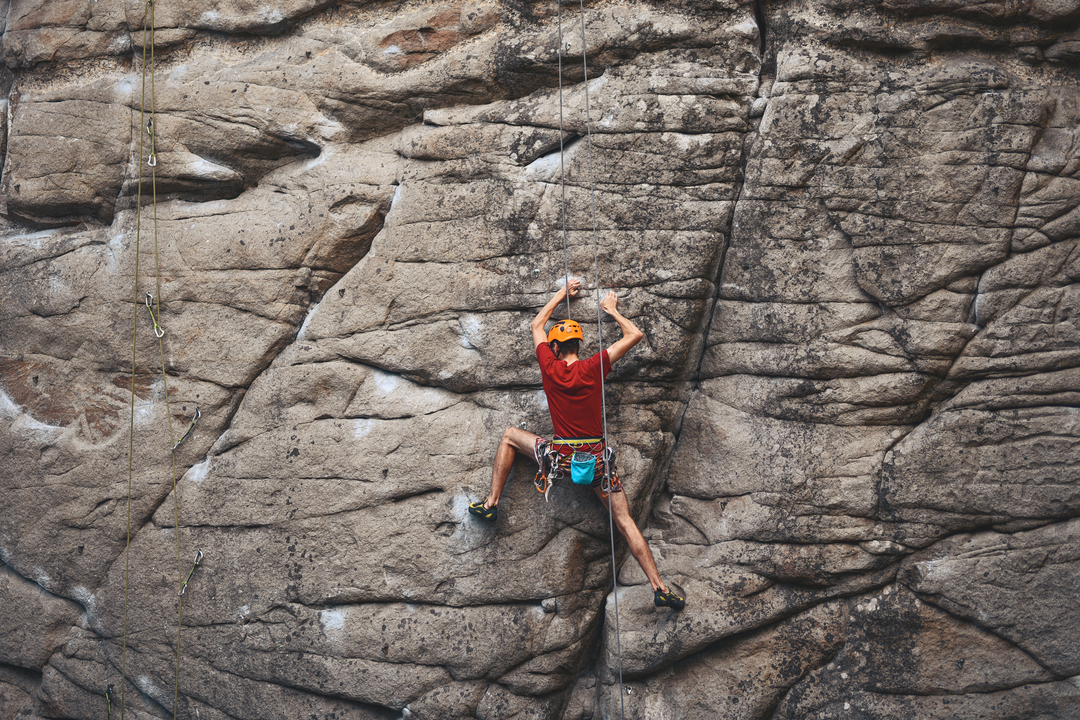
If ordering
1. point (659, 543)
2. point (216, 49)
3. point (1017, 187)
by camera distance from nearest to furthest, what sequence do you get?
point (1017, 187) < point (659, 543) < point (216, 49)

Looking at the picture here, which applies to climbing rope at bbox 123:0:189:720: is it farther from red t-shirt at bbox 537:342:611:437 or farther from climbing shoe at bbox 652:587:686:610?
climbing shoe at bbox 652:587:686:610

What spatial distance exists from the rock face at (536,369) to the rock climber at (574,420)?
0.22 metres

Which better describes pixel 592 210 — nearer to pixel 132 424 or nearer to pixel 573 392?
pixel 573 392

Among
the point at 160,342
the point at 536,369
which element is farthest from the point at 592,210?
the point at 160,342

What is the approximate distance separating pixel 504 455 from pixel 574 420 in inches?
23.6

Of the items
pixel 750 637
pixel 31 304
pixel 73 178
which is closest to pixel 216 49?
pixel 73 178

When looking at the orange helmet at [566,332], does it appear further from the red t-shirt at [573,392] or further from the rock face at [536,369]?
the rock face at [536,369]

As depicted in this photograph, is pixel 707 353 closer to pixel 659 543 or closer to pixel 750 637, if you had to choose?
pixel 659 543

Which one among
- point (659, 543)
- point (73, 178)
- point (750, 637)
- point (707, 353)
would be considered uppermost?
point (73, 178)

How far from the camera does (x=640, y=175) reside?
5863mm

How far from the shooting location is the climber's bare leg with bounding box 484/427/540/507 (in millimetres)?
5680

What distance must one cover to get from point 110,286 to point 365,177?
2.26 m

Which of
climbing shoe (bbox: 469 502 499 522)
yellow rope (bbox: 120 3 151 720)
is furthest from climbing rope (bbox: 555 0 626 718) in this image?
yellow rope (bbox: 120 3 151 720)

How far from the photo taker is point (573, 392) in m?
5.44
